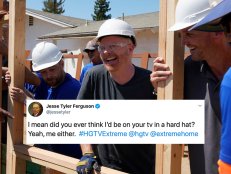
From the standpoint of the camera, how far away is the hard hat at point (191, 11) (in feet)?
5.97

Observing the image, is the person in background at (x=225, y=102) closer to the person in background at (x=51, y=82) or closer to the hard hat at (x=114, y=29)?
the hard hat at (x=114, y=29)

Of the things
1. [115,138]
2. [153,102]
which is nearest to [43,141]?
[115,138]

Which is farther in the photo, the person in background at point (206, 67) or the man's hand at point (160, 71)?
the man's hand at point (160, 71)

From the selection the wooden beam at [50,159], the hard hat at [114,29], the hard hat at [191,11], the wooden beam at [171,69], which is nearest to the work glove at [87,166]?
the wooden beam at [50,159]

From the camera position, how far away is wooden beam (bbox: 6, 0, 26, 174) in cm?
310

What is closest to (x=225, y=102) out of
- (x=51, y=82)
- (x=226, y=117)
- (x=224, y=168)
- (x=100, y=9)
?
(x=226, y=117)

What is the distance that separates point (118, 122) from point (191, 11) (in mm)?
836

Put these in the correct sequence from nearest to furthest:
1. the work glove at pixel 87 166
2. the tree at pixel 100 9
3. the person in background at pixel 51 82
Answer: the work glove at pixel 87 166 < the person in background at pixel 51 82 < the tree at pixel 100 9

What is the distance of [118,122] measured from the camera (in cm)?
228

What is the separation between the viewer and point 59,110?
8.32ft

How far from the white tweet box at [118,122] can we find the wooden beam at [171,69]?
5cm

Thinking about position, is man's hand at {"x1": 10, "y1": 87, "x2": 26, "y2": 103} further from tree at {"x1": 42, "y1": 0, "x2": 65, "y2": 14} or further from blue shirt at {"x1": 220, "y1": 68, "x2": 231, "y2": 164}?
tree at {"x1": 42, "y1": 0, "x2": 65, "y2": 14}

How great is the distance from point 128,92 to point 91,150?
48 centimetres

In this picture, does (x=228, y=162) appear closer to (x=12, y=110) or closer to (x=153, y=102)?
(x=153, y=102)
